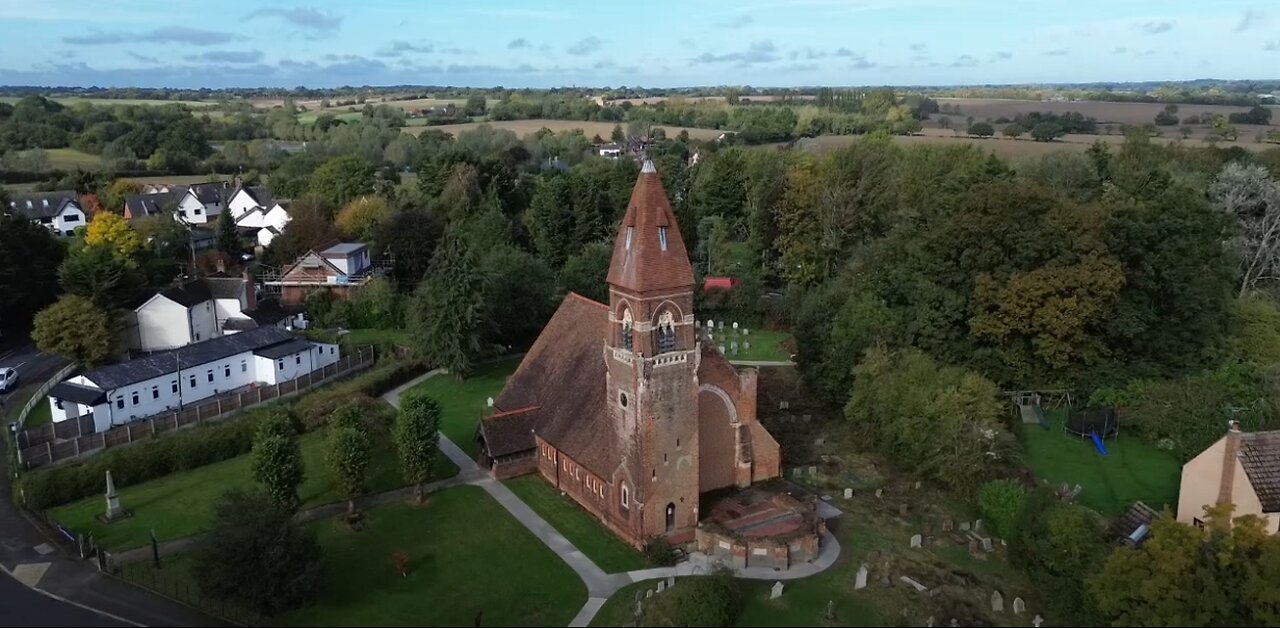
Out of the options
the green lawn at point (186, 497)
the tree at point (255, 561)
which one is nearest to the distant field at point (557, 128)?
the green lawn at point (186, 497)

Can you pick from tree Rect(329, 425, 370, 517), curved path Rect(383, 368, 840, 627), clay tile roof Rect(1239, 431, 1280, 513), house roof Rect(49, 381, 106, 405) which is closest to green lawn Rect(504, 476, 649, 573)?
curved path Rect(383, 368, 840, 627)

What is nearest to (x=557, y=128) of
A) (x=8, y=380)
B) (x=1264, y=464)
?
(x=8, y=380)

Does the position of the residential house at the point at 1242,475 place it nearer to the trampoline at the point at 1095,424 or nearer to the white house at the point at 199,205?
the trampoline at the point at 1095,424

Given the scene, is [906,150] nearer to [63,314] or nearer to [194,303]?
[194,303]

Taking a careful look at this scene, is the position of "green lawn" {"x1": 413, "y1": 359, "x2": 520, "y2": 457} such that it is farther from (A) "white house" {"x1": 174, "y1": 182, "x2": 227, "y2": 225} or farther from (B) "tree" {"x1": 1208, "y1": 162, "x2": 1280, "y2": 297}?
(A) "white house" {"x1": 174, "y1": 182, "x2": 227, "y2": 225}

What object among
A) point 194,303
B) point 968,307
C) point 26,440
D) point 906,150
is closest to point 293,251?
point 194,303

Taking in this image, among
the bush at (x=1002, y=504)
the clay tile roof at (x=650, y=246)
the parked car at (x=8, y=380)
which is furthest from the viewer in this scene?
the parked car at (x=8, y=380)
